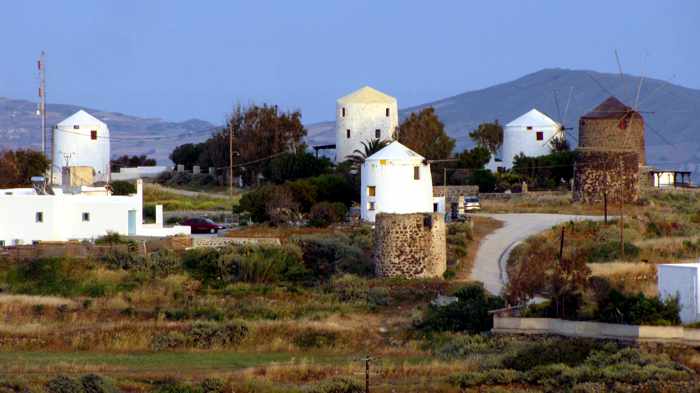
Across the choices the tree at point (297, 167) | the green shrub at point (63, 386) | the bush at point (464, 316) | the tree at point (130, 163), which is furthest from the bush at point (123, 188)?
the green shrub at point (63, 386)

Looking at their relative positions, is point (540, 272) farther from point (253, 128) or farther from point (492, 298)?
point (253, 128)

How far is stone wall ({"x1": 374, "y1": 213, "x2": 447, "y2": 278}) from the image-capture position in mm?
35844

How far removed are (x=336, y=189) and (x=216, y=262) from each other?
41.2 feet

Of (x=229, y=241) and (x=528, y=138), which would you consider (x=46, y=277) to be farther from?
(x=528, y=138)

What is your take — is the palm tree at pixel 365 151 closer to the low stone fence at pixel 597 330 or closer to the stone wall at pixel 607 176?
the stone wall at pixel 607 176

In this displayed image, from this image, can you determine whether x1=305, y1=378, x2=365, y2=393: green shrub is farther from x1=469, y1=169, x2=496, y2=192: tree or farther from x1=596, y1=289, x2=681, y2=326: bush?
x1=469, y1=169, x2=496, y2=192: tree

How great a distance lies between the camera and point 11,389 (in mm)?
22719

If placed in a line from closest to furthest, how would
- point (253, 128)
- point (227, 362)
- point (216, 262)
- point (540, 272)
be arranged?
point (227, 362)
point (540, 272)
point (216, 262)
point (253, 128)

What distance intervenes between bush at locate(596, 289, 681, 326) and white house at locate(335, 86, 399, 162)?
1392 inches

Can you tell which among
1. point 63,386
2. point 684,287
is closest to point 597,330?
point 684,287

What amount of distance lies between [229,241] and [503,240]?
730 centimetres

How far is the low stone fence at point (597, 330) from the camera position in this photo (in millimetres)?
26125

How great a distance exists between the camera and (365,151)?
5938 centimetres

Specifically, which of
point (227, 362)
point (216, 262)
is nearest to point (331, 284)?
point (216, 262)
